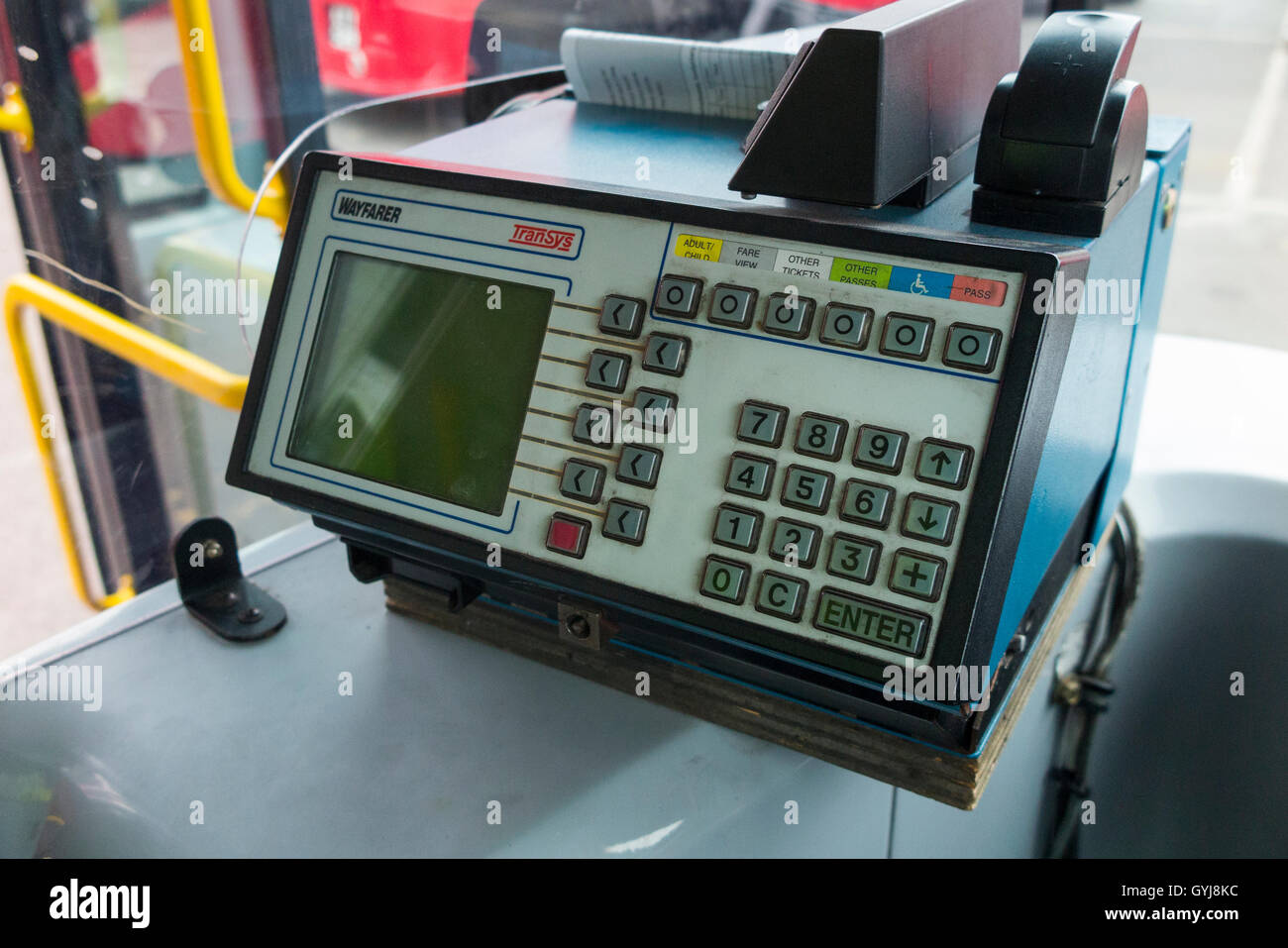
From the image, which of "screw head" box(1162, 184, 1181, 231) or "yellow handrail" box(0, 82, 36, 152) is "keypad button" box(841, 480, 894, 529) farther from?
"yellow handrail" box(0, 82, 36, 152)

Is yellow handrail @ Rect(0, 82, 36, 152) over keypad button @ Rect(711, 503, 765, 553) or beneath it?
over

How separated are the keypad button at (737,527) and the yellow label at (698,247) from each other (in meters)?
0.14

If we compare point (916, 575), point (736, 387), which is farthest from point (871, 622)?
point (736, 387)

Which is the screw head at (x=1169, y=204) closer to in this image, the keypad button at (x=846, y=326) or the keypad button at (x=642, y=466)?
the keypad button at (x=846, y=326)

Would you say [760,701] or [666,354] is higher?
[666,354]

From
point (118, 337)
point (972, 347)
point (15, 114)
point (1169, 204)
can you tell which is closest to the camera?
point (972, 347)

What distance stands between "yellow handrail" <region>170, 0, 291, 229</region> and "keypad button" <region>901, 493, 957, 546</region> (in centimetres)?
78

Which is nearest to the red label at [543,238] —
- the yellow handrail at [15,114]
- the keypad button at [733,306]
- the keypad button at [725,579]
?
the keypad button at [733,306]

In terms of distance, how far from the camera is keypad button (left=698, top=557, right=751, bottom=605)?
22.3 inches

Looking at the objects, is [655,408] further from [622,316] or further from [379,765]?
[379,765]

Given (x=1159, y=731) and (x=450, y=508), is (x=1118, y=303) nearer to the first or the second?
(x=450, y=508)

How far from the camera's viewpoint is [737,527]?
0.56 m

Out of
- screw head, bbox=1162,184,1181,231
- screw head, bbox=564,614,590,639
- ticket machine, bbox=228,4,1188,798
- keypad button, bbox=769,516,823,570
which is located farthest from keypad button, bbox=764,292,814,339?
screw head, bbox=1162,184,1181,231

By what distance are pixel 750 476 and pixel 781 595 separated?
A: 0.07 meters
